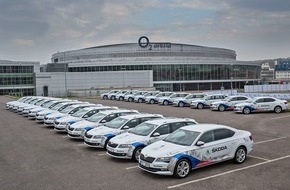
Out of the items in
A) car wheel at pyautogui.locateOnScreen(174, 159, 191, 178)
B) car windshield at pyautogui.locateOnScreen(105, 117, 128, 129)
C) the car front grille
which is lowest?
car wheel at pyautogui.locateOnScreen(174, 159, 191, 178)

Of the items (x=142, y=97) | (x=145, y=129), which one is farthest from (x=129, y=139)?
(x=142, y=97)

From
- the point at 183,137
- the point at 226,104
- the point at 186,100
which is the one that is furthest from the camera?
the point at 186,100

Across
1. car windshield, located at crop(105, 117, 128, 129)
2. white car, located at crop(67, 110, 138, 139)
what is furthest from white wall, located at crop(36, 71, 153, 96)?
car windshield, located at crop(105, 117, 128, 129)

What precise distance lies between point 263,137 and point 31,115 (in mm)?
18643

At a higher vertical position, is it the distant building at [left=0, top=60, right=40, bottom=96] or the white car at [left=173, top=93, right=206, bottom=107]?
the distant building at [left=0, top=60, right=40, bottom=96]

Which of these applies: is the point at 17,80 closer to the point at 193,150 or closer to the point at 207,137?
the point at 207,137

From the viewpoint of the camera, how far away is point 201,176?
10734 mm

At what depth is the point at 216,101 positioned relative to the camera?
3234cm

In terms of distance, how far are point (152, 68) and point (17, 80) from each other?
119 ft

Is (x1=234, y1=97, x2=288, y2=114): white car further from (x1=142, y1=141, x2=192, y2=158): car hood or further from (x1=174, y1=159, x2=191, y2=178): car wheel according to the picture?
(x1=174, y1=159, x2=191, y2=178): car wheel

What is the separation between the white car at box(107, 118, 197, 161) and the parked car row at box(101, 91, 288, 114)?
629 inches

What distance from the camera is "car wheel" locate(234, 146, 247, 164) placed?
12.1m

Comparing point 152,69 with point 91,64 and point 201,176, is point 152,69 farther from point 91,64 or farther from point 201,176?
point 201,176

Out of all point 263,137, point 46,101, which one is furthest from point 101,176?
point 46,101
